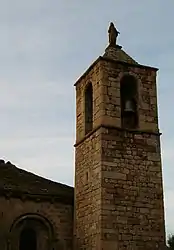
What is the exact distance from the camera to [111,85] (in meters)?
13.8

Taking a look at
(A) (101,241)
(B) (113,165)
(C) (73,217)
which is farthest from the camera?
(C) (73,217)

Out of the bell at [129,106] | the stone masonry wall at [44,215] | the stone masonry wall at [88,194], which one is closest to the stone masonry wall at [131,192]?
the stone masonry wall at [88,194]

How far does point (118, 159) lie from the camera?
13.2 metres

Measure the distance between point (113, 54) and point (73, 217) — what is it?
14.8ft

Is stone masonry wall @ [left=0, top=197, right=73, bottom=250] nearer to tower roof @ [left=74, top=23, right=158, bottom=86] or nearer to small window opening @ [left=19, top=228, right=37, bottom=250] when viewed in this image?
small window opening @ [left=19, top=228, right=37, bottom=250]

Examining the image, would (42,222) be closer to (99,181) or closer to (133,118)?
(99,181)

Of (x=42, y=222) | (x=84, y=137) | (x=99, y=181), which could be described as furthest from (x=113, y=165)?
(x=42, y=222)

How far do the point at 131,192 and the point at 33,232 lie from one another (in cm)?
275

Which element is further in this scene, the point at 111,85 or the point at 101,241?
the point at 111,85

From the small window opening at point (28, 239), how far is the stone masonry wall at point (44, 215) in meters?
0.46

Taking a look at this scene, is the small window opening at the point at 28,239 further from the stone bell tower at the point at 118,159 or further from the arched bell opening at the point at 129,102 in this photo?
the arched bell opening at the point at 129,102

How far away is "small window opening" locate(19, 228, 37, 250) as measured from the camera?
13.5m

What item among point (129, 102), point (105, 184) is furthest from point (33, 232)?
point (129, 102)

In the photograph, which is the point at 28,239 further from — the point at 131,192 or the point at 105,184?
the point at 131,192
